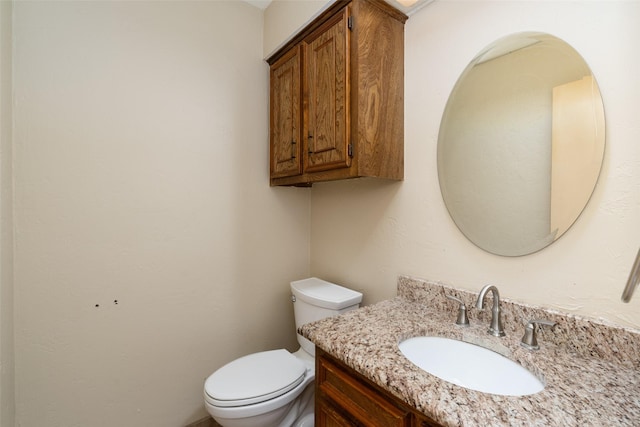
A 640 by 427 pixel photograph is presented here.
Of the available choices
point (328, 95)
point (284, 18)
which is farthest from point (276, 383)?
point (284, 18)

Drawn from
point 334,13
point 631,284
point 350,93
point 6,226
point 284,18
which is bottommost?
point 631,284

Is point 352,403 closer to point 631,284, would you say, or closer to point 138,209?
point 631,284

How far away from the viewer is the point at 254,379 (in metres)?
1.27

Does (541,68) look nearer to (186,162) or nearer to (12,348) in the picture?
(186,162)

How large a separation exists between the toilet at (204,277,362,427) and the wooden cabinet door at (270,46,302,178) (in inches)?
28.4

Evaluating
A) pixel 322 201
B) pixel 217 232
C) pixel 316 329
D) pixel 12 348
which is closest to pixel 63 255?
pixel 12 348

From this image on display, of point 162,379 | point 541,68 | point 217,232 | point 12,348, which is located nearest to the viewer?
point 541,68

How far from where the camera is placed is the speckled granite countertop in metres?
0.58

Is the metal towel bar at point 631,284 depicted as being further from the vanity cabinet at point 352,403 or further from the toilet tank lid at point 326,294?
the toilet tank lid at point 326,294

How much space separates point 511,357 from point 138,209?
5.42ft

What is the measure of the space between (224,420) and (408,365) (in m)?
0.88

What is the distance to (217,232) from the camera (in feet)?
5.28

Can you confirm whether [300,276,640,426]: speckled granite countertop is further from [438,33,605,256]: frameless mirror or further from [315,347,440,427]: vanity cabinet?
[438,33,605,256]: frameless mirror

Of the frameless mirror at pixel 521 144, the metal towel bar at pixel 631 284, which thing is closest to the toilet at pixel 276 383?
the frameless mirror at pixel 521 144
